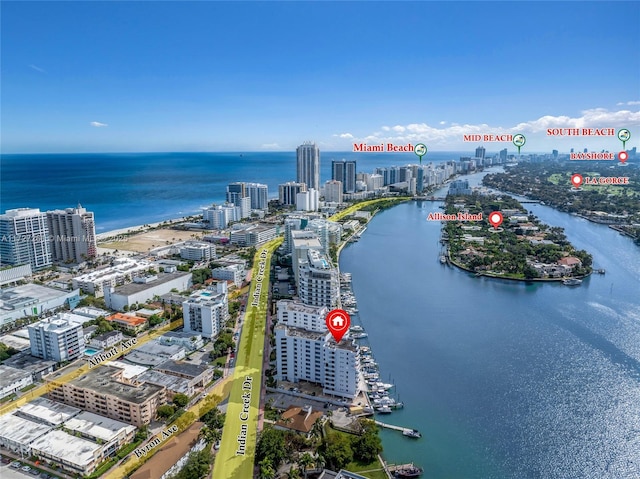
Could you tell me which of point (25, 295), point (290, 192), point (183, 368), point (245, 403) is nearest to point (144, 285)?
point (25, 295)

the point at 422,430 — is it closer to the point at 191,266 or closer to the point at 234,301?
the point at 234,301

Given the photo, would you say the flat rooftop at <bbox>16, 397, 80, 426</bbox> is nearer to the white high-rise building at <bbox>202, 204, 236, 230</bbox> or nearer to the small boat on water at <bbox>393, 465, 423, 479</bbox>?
the small boat on water at <bbox>393, 465, 423, 479</bbox>

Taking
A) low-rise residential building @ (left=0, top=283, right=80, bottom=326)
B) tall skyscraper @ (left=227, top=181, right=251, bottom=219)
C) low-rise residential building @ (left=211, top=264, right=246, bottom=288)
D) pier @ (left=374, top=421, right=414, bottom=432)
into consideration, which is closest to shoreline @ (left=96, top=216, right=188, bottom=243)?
tall skyscraper @ (left=227, top=181, right=251, bottom=219)

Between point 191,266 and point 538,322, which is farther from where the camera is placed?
point 191,266

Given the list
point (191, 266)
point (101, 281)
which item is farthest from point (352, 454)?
point (191, 266)

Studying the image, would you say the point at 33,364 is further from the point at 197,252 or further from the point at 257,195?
the point at 257,195

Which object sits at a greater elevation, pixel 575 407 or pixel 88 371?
pixel 88 371
